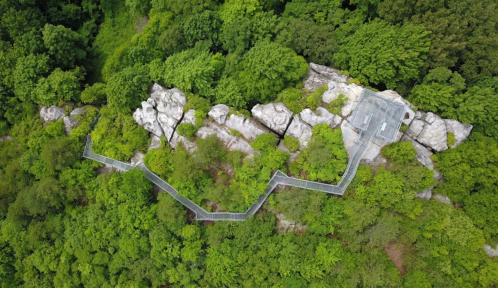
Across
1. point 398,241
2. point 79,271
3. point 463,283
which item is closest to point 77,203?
point 79,271

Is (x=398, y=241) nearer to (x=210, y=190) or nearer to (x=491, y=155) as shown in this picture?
(x=491, y=155)

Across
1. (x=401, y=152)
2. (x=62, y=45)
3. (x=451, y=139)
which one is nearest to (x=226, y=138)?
(x=401, y=152)

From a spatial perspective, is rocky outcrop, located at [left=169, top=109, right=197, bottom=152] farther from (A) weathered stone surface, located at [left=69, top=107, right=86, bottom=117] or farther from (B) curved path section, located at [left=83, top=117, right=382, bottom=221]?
(A) weathered stone surface, located at [left=69, top=107, right=86, bottom=117]

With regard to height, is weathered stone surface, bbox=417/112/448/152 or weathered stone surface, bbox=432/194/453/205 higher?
weathered stone surface, bbox=417/112/448/152

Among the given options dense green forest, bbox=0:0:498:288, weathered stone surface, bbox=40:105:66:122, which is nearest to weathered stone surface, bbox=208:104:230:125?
dense green forest, bbox=0:0:498:288

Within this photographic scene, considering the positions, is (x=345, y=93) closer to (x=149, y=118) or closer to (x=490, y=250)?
(x=490, y=250)
